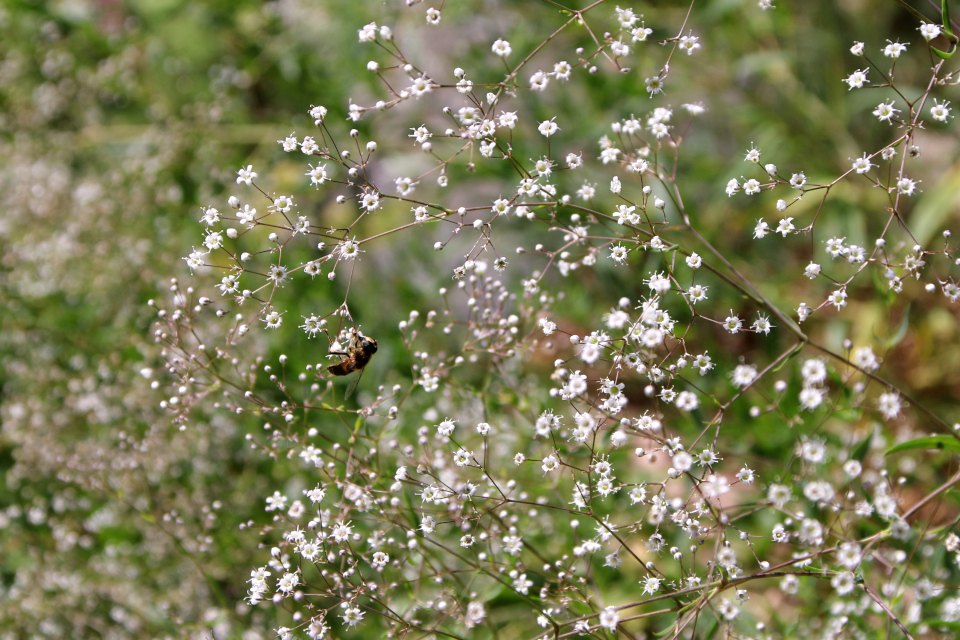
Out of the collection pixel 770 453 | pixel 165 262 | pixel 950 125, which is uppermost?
pixel 950 125

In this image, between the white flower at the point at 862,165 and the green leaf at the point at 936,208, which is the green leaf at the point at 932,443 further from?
the green leaf at the point at 936,208

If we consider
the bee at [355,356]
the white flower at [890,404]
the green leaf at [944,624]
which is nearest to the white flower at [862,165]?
the white flower at [890,404]

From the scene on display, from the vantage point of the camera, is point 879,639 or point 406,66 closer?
point 406,66

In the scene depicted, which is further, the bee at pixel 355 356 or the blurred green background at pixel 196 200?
the blurred green background at pixel 196 200

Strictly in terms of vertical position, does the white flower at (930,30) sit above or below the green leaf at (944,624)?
above

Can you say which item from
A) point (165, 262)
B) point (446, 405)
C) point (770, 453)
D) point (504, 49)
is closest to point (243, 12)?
point (165, 262)

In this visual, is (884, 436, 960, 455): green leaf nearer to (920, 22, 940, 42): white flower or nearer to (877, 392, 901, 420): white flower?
(877, 392, 901, 420): white flower

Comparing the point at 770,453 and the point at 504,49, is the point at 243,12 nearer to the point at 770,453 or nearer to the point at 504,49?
the point at 504,49
